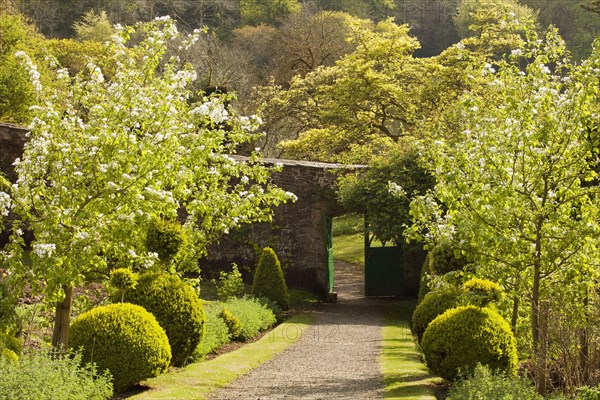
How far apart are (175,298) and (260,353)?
286cm

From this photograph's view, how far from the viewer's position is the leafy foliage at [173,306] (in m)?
10.8

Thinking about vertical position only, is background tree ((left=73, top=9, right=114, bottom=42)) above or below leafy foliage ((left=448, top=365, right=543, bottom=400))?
above

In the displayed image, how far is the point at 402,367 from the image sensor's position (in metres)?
12.0

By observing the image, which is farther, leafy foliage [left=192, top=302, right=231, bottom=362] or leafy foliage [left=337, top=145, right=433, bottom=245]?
leafy foliage [left=337, top=145, right=433, bottom=245]

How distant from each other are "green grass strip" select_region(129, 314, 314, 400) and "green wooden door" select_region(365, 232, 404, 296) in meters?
7.19

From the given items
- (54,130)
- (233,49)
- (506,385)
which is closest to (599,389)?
(506,385)

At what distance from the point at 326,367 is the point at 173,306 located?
2.81m

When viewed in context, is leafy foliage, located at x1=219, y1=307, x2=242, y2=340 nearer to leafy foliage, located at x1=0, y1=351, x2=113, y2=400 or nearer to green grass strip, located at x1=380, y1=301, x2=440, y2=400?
green grass strip, located at x1=380, y1=301, x2=440, y2=400

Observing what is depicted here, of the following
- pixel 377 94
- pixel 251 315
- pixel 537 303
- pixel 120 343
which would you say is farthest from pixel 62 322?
pixel 377 94

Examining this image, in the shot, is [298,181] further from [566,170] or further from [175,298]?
[566,170]

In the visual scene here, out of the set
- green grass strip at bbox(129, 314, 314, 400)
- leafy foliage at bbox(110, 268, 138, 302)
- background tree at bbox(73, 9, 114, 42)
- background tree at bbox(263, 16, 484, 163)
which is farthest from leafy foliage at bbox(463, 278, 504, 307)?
background tree at bbox(73, 9, 114, 42)

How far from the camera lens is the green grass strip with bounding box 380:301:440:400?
998 cm

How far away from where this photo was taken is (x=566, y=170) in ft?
30.6

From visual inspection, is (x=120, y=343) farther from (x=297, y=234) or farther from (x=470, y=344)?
(x=297, y=234)
